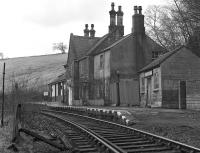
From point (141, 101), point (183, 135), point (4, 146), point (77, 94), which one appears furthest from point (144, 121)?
point (77, 94)

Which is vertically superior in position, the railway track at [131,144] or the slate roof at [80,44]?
the slate roof at [80,44]

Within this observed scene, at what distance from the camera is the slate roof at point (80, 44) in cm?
5162

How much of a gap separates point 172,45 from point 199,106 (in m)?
26.3

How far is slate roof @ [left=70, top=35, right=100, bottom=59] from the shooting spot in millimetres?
51625

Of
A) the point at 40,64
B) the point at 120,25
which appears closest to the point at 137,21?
the point at 120,25

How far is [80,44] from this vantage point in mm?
52781

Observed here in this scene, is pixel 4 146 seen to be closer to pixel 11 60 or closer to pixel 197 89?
pixel 197 89

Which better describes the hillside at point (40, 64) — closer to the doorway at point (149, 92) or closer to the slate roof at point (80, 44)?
the slate roof at point (80, 44)

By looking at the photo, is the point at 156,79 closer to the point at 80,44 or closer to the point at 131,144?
the point at 131,144

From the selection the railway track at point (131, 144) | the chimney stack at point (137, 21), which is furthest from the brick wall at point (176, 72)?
the railway track at point (131, 144)

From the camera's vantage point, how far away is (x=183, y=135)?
1252cm

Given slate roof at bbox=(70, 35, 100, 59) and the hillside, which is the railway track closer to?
slate roof at bbox=(70, 35, 100, 59)

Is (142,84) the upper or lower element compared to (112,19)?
lower

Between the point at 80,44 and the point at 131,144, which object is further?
the point at 80,44
